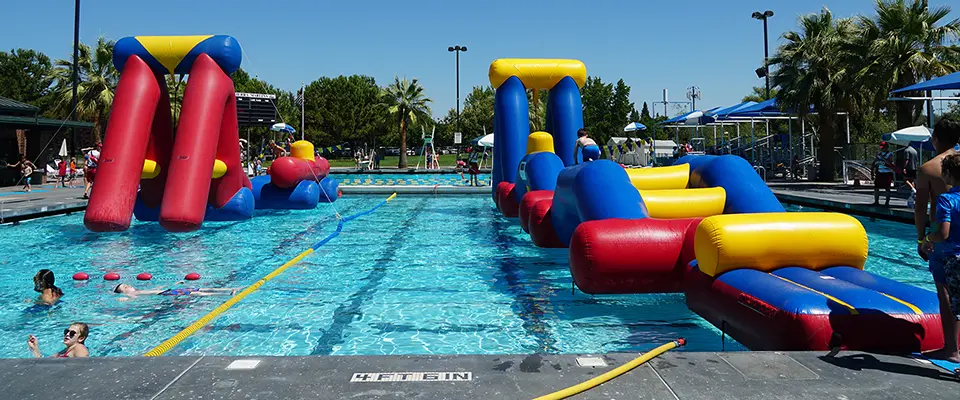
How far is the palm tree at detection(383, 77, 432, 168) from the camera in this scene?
145 feet

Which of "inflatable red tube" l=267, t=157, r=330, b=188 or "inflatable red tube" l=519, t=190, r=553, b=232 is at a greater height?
"inflatable red tube" l=267, t=157, r=330, b=188

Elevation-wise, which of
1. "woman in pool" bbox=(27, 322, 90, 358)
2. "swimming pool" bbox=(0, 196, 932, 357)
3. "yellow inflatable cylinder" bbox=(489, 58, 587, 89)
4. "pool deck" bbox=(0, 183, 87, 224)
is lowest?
"swimming pool" bbox=(0, 196, 932, 357)

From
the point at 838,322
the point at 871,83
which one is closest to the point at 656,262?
the point at 838,322

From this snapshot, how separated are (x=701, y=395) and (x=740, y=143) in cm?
3031

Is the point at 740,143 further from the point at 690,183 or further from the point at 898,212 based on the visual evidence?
Result: the point at 690,183

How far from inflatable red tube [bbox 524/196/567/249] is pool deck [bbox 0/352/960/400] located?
485 centimetres

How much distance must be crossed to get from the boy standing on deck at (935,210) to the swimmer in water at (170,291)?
19.5 feet

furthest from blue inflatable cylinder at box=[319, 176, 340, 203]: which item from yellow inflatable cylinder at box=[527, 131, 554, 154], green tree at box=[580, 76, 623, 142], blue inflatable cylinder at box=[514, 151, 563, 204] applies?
green tree at box=[580, 76, 623, 142]

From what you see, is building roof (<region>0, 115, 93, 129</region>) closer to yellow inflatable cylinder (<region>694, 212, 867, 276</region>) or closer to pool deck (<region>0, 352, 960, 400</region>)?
pool deck (<region>0, 352, 960, 400</region>)

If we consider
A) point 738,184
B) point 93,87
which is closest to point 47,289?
point 738,184

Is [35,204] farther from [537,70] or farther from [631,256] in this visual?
[631,256]

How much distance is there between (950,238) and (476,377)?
96.2 inches

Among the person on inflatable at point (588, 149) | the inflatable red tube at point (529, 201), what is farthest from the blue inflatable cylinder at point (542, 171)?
the person on inflatable at point (588, 149)

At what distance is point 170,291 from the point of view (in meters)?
6.93
